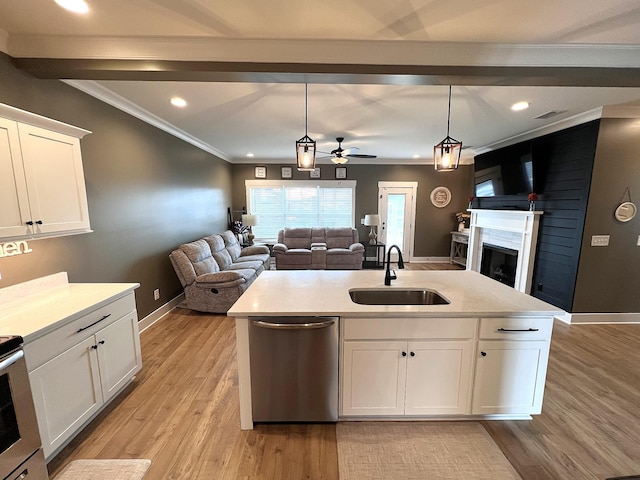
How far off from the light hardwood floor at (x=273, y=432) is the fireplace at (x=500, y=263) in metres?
2.30

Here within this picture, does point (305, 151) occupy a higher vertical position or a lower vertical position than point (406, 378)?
higher

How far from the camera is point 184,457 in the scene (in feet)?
5.56

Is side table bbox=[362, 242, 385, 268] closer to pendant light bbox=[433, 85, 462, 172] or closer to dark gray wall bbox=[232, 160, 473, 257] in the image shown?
dark gray wall bbox=[232, 160, 473, 257]

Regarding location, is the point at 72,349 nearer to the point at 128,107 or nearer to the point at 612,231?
the point at 128,107

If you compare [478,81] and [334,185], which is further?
[334,185]

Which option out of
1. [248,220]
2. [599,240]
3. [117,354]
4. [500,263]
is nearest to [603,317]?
[599,240]

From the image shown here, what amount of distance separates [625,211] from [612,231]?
28 centimetres

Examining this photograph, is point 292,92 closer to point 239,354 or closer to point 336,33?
point 336,33

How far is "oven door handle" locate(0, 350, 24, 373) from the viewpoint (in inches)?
48.6

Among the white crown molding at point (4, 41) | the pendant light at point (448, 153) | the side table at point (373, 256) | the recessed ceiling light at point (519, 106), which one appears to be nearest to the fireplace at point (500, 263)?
the side table at point (373, 256)

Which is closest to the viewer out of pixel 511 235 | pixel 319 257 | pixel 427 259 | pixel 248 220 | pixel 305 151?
pixel 305 151

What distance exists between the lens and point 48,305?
183cm

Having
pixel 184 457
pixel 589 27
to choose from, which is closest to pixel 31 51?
pixel 184 457

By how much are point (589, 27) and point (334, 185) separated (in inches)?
216
